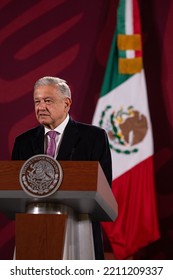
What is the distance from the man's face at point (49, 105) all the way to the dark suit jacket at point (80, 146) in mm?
83

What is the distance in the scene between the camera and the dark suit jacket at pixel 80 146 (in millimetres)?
2473

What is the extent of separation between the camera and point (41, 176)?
2023mm

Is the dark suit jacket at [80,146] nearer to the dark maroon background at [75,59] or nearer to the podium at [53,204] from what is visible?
the podium at [53,204]

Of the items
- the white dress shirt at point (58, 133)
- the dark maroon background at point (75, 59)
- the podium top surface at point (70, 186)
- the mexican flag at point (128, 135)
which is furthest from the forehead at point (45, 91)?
the dark maroon background at point (75, 59)

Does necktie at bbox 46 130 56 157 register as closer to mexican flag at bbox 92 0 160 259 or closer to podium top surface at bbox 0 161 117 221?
podium top surface at bbox 0 161 117 221

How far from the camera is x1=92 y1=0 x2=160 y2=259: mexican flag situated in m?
4.86

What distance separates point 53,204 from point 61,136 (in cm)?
47

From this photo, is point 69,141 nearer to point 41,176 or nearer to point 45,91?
point 45,91

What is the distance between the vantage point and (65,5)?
5371mm

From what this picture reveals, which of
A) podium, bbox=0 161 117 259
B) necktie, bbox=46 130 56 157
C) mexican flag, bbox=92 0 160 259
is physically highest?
mexican flag, bbox=92 0 160 259

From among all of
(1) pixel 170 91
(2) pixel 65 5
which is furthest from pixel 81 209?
(2) pixel 65 5

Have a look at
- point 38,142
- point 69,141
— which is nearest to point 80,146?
point 69,141

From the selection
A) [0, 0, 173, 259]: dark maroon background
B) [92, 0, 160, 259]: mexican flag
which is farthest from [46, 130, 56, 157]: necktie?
[0, 0, 173, 259]: dark maroon background

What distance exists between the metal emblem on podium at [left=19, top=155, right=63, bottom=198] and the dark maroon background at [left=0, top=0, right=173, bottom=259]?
309cm
